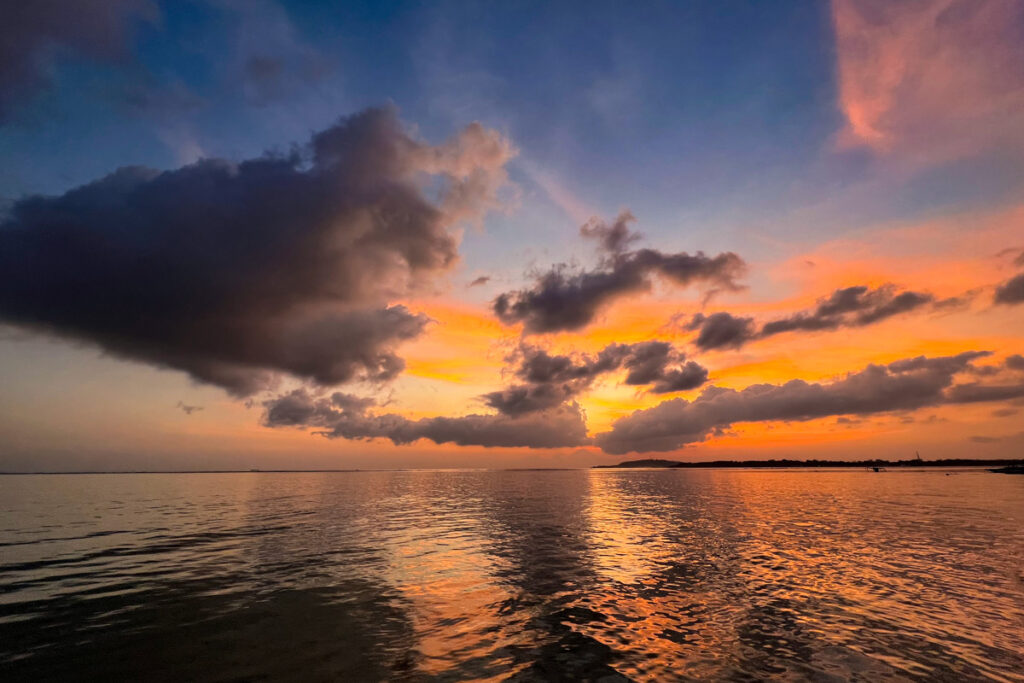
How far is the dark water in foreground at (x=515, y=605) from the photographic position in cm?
1545

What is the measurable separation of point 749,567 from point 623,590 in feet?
33.8

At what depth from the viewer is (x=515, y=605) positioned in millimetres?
22000

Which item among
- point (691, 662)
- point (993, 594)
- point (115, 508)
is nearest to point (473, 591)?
point (691, 662)

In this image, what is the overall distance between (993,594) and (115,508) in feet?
331

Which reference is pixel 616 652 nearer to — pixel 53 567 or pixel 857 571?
pixel 857 571

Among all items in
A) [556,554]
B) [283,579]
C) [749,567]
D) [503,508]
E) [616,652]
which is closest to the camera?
[616,652]

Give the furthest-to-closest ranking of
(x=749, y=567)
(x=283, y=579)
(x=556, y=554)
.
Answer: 1. (x=556, y=554)
2. (x=749, y=567)
3. (x=283, y=579)

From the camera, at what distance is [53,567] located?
99.3 ft

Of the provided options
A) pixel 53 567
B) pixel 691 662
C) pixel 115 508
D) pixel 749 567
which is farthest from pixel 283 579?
pixel 115 508

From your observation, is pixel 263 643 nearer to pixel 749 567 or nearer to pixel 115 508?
pixel 749 567

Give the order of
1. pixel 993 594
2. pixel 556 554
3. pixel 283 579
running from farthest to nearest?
1. pixel 556 554
2. pixel 283 579
3. pixel 993 594

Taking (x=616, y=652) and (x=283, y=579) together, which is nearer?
(x=616, y=652)

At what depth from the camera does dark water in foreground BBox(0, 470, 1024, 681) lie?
15.4 m

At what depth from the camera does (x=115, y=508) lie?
72.7 m
